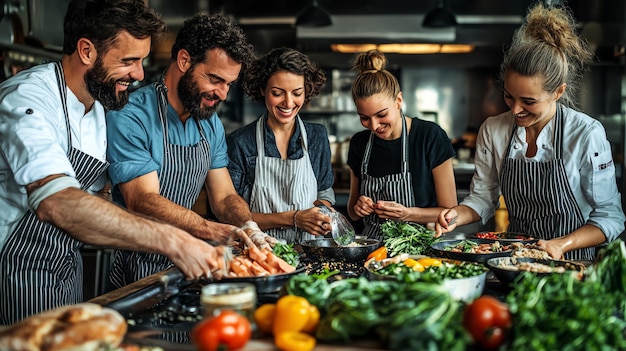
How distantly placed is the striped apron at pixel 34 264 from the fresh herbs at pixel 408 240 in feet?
4.61

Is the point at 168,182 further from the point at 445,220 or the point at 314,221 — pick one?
the point at 445,220

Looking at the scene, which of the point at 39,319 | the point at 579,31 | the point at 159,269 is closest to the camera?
the point at 39,319

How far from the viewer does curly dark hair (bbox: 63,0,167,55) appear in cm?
257

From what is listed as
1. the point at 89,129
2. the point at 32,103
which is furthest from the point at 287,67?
the point at 32,103

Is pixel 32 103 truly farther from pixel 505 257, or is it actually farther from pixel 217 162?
pixel 505 257

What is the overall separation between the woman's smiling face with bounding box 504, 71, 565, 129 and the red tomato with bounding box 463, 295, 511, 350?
178 cm

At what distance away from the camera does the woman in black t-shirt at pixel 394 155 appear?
11.6ft

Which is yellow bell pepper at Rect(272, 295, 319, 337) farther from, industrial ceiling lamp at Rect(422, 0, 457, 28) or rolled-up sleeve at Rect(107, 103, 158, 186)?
industrial ceiling lamp at Rect(422, 0, 457, 28)

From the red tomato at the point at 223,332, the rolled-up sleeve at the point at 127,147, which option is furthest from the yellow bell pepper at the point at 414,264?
the rolled-up sleeve at the point at 127,147

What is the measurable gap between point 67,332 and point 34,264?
3.98 feet

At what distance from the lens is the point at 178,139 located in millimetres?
3129

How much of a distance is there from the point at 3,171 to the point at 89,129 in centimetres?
40

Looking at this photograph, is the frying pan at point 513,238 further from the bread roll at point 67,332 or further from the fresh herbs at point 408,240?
the bread roll at point 67,332

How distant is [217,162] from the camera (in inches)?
136
